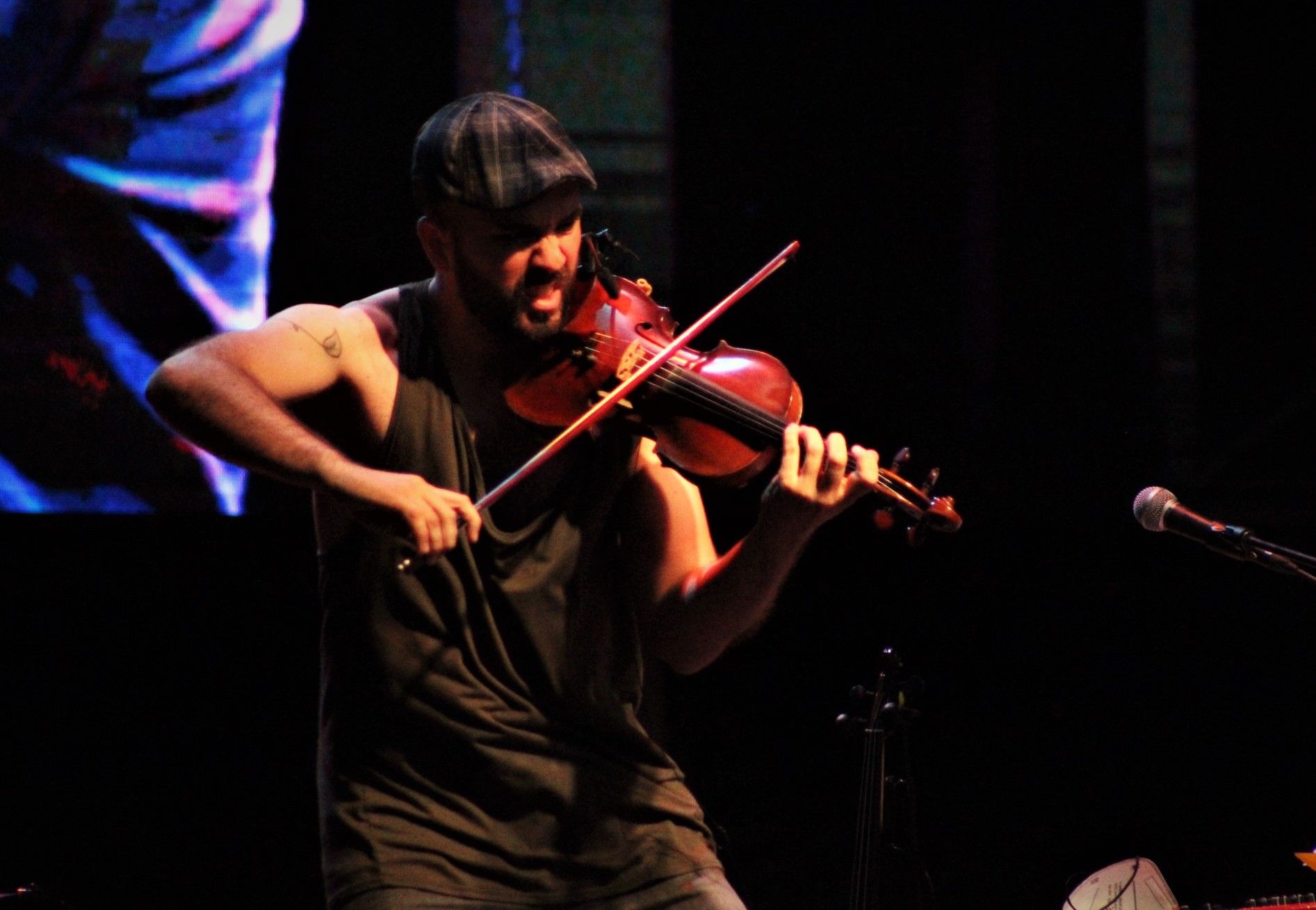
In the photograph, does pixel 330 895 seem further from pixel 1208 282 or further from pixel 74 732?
pixel 1208 282

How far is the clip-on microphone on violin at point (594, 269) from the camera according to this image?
7.43ft

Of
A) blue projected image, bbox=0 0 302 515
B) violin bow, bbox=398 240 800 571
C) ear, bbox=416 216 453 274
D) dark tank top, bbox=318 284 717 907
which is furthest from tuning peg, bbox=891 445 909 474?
blue projected image, bbox=0 0 302 515

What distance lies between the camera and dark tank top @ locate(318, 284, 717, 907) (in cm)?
190

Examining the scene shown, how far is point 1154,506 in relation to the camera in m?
2.56

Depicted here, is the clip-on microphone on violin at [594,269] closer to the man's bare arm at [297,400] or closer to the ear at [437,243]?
the ear at [437,243]

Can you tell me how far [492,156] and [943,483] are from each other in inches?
90.6

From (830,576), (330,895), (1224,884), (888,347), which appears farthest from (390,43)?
(1224,884)

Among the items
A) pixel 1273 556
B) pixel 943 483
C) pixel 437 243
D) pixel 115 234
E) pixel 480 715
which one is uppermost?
pixel 115 234

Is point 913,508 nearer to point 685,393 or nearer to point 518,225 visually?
point 685,393

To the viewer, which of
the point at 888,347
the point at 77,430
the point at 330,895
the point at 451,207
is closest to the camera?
the point at 330,895

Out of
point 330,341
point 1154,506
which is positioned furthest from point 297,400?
point 1154,506

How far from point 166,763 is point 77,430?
0.89m

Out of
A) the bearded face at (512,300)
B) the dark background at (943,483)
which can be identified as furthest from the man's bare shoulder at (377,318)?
the dark background at (943,483)

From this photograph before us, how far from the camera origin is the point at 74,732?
3877 millimetres
